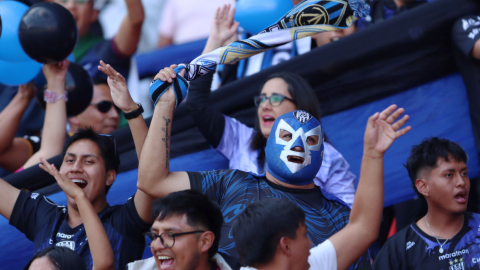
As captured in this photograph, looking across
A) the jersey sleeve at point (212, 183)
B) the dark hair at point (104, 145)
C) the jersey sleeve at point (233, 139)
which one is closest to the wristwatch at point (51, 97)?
the dark hair at point (104, 145)

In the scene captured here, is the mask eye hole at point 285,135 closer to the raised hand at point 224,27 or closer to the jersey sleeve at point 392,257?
the jersey sleeve at point 392,257

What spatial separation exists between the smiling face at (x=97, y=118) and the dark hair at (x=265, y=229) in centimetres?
245

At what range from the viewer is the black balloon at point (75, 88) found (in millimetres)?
4008

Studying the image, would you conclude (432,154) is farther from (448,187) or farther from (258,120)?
(258,120)

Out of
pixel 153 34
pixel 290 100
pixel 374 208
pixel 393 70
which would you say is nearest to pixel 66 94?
pixel 290 100

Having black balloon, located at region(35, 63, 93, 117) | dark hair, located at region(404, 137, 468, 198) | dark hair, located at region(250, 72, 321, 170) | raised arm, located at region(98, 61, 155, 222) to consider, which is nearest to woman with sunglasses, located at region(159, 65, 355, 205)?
dark hair, located at region(250, 72, 321, 170)

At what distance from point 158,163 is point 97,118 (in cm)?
180

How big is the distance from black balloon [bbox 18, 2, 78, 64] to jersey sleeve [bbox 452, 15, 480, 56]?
2.44 m

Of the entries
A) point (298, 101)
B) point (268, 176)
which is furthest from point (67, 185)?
point (298, 101)

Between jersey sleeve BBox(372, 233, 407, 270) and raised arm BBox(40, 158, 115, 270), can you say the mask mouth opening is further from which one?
raised arm BBox(40, 158, 115, 270)

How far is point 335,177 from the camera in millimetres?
3354

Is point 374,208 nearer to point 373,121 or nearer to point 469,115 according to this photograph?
point 373,121

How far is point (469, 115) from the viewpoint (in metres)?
3.75

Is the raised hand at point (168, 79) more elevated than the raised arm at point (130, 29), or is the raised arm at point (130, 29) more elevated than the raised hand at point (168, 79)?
the raised arm at point (130, 29)
